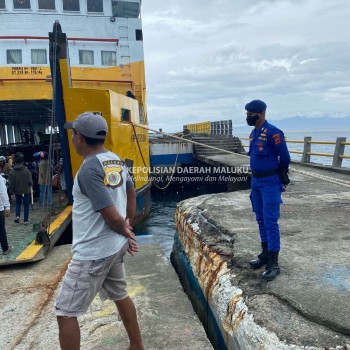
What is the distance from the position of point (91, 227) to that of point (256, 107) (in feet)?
5.45

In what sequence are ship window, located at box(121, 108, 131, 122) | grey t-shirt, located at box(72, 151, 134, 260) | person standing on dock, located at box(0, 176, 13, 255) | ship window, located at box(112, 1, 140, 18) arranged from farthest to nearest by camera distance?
ship window, located at box(112, 1, 140, 18) < ship window, located at box(121, 108, 131, 122) < person standing on dock, located at box(0, 176, 13, 255) < grey t-shirt, located at box(72, 151, 134, 260)

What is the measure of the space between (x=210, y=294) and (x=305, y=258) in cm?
95

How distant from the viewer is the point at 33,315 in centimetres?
348

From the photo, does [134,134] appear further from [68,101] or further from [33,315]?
[33,315]

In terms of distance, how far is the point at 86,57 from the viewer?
11633 millimetres

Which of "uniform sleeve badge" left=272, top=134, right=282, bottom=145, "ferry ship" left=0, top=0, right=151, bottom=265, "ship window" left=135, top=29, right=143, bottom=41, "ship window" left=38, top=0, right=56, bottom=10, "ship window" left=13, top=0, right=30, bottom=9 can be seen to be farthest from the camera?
"ship window" left=135, top=29, right=143, bottom=41

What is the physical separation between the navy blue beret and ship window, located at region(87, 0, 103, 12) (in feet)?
36.0

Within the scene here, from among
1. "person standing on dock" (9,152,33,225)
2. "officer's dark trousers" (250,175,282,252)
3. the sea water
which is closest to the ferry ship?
the sea water

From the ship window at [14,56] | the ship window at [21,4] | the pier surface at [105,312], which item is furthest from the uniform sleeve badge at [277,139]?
the ship window at [21,4]

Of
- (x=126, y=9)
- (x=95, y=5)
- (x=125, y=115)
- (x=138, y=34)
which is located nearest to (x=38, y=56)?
(x=95, y=5)

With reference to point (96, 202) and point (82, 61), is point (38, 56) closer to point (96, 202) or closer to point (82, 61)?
point (82, 61)

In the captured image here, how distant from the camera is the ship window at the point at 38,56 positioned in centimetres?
1132

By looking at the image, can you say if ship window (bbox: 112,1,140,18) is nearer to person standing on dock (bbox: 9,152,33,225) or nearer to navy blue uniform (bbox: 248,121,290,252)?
person standing on dock (bbox: 9,152,33,225)

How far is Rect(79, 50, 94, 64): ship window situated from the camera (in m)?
11.6
